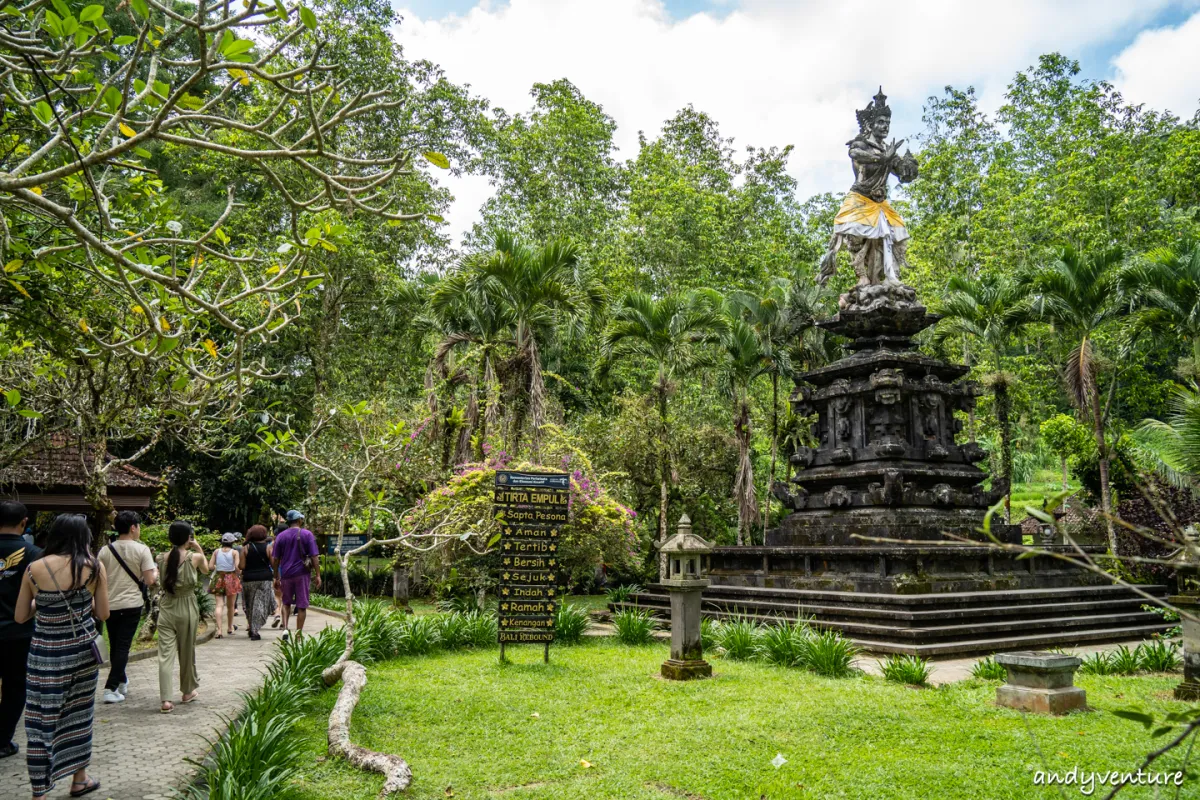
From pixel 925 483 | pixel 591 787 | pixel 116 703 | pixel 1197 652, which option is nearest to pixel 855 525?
pixel 925 483

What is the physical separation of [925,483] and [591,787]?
35.1 feet

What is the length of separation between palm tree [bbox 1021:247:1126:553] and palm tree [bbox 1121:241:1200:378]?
0.34m

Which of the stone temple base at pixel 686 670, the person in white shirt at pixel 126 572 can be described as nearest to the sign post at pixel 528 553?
the stone temple base at pixel 686 670

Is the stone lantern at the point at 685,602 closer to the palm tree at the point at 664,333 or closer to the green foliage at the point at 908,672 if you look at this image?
the green foliage at the point at 908,672

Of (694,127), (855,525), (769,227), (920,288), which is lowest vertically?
(855,525)

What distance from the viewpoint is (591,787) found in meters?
5.41

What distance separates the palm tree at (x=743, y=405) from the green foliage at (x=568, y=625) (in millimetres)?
7467

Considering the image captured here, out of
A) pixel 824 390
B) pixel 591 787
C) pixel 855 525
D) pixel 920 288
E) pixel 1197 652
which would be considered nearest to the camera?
pixel 591 787

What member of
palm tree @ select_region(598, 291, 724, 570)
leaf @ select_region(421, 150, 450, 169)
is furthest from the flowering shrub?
→ leaf @ select_region(421, 150, 450, 169)

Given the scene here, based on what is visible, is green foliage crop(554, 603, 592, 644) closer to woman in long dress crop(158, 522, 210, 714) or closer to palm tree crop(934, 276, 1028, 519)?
woman in long dress crop(158, 522, 210, 714)

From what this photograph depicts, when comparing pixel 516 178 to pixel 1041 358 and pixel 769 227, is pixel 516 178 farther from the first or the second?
pixel 1041 358

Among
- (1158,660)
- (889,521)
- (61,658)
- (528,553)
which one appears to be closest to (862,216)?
(889,521)

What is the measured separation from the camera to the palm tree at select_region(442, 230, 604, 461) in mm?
16500

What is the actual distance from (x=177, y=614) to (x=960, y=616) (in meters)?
9.18
